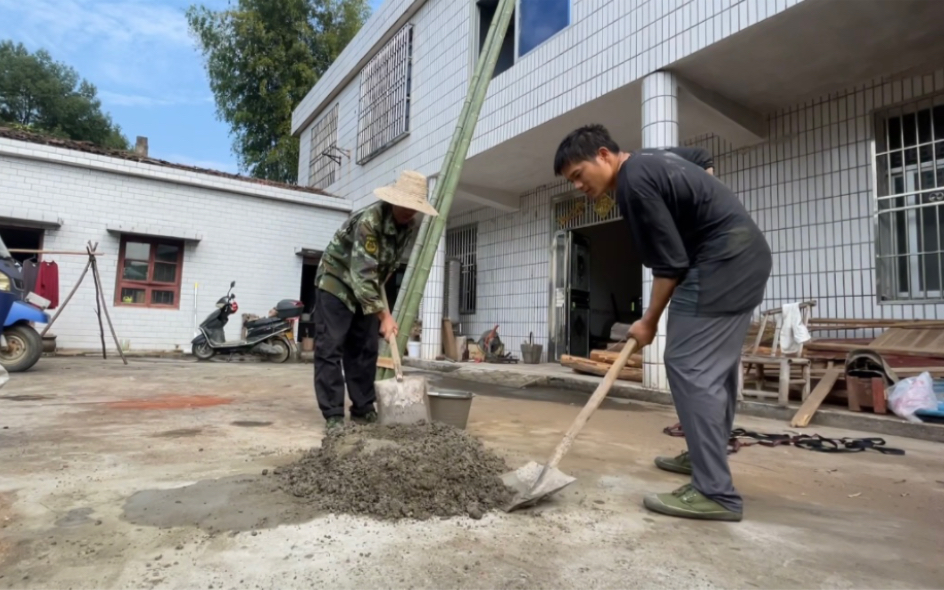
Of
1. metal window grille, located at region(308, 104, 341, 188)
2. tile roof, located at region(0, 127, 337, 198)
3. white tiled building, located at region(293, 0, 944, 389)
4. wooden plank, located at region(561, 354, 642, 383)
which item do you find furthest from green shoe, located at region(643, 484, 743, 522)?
metal window grille, located at region(308, 104, 341, 188)

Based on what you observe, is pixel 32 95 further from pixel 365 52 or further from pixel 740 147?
pixel 740 147

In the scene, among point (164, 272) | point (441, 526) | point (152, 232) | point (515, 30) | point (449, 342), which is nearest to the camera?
point (441, 526)

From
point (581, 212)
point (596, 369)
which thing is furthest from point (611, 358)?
point (581, 212)

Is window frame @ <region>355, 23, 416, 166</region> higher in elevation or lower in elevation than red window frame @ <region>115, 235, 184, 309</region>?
higher

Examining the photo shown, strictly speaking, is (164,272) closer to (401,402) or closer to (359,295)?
(359,295)

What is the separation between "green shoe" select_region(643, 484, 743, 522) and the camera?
69.1 inches

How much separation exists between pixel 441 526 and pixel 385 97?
8946 millimetres

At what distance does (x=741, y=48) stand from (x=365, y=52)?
24.9 feet

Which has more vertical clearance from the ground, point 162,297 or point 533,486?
point 162,297

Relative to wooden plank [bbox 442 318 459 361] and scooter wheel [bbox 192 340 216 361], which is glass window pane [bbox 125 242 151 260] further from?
wooden plank [bbox 442 318 459 361]

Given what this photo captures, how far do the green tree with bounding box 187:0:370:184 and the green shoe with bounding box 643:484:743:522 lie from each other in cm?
1832

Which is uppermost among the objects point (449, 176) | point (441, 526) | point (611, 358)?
point (449, 176)

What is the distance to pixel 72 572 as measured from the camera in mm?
1320

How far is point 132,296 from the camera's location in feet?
29.6
